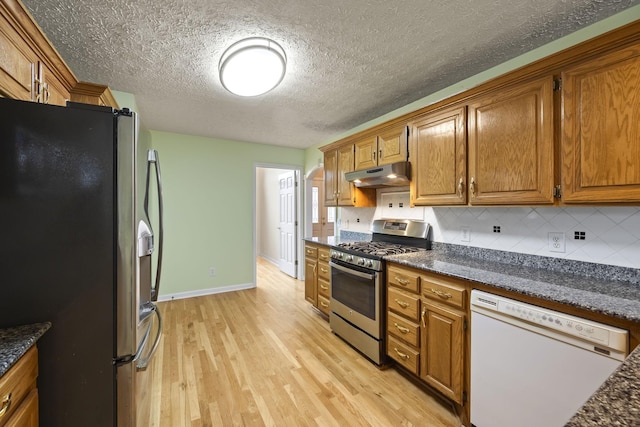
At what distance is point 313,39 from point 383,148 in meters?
Answer: 1.30

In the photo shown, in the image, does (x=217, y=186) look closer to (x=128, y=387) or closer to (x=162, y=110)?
(x=162, y=110)

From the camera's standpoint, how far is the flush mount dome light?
1806mm

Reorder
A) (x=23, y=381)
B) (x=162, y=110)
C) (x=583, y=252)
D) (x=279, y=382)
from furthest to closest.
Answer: (x=162, y=110)
(x=279, y=382)
(x=583, y=252)
(x=23, y=381)

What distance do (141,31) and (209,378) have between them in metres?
2.54

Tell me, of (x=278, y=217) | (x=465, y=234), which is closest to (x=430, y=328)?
(x=465, y=234)

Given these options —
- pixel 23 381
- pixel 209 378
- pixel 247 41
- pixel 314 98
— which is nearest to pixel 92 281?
pixel 23 381

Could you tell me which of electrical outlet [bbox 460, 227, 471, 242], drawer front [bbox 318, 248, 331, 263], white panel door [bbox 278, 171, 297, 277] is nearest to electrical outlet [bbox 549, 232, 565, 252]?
electrical outlet [bbox 460, 227, 471, 242]

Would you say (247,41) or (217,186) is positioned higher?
(247,41)

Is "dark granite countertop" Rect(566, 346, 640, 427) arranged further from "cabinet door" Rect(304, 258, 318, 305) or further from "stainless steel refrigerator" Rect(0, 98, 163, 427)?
"cabinet door" Rect(304, 258, 318, 305)

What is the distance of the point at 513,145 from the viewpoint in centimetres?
176

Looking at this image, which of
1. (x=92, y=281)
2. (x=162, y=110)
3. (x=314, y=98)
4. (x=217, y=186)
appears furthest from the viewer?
(x=217, y=186)

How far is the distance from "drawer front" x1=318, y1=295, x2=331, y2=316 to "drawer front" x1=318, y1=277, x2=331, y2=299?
0.16 feet

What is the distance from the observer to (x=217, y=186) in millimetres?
4301

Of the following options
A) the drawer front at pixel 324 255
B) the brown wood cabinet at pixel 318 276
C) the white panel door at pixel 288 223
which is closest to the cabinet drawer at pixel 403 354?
the brown wood cabinet at pixel 318 276
